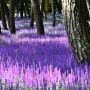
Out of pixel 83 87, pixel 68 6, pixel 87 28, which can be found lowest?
pixel 83 87

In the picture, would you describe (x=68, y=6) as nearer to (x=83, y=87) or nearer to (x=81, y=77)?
(x=81, y=77)

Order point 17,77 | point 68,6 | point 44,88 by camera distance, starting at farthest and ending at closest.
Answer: point 68,6, point 17,77, point 44,88

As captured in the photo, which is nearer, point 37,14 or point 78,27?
point 78,27

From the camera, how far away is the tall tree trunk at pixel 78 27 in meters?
6.06

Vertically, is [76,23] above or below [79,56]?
above

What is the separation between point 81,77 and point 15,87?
0.98 metres

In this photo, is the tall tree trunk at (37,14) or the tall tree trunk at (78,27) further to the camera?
the tall tree trunk at (37,14)

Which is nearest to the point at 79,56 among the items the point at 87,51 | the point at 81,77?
the point at 87,51

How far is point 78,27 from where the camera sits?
614 centimetres

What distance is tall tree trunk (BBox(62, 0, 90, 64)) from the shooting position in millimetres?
6056

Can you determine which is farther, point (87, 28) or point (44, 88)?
point (87, 28)

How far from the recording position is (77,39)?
615 cm

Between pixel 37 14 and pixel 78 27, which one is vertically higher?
pixel 78 27

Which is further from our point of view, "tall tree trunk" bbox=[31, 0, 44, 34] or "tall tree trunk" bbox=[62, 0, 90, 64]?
"tall tree trunk" bbox=[31, 0, 44, 34]
